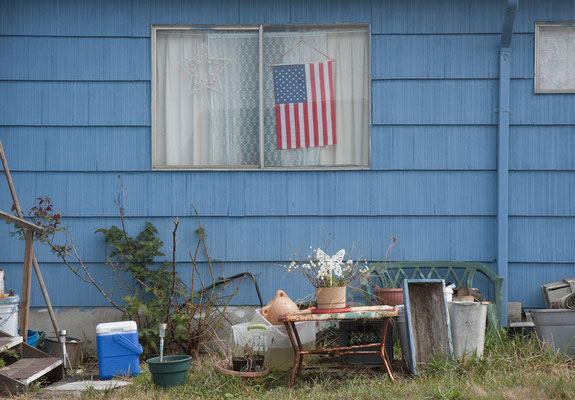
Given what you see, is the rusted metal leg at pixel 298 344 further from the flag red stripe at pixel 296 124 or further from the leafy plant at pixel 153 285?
the flag red stripe at pixel 296 124

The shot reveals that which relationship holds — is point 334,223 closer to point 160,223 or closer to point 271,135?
point 271,135

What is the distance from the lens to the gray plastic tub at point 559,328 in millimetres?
4797

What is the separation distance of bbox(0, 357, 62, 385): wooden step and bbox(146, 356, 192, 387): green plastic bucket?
2.72 feet

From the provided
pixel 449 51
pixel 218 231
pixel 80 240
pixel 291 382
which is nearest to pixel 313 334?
pixel 291 382

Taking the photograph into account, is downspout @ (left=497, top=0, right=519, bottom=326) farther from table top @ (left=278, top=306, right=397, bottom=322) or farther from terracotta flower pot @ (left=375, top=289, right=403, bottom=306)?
table top @ (left=278, top=306, right=397, bottom=322)

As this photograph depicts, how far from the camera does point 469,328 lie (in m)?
4.61

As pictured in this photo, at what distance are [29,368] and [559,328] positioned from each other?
4023 millimetres

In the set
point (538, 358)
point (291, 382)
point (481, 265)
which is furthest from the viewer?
point (481, 265)

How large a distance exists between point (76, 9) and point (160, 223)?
2.06 m

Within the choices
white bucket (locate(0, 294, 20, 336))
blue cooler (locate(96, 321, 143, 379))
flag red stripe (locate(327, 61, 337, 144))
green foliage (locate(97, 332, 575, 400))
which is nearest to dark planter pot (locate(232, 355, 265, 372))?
green foliage (locate(97, 332, 575, 400))

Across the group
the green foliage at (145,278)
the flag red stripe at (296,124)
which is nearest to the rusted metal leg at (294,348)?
the green foliage at (145,278)

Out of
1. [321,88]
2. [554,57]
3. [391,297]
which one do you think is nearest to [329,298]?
[391,297]

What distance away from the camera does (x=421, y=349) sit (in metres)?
4.71

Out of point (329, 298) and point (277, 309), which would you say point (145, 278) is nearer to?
point (277, 309)
